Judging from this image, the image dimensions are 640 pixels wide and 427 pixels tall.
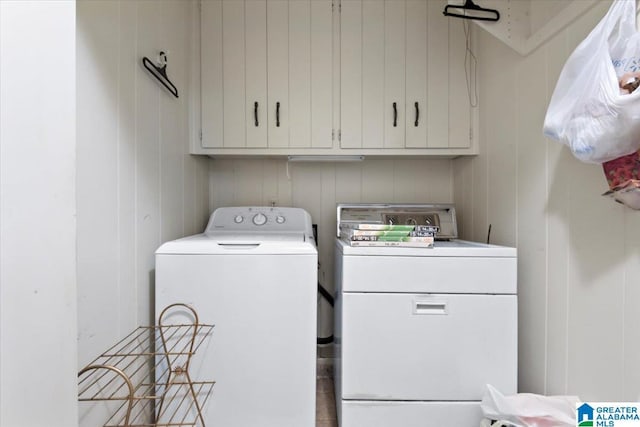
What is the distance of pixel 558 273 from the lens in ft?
3.47

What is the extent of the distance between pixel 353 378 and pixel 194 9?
1960mm

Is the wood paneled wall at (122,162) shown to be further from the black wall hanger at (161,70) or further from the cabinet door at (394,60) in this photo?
the cabinet door at (394,60)

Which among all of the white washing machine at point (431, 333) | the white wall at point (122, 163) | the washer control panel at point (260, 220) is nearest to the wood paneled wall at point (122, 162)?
the white wall at point (122, 163)

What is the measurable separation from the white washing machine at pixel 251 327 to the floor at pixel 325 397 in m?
0.33

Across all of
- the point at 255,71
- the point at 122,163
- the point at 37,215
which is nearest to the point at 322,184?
the point at 255,71

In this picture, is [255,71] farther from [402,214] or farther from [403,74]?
[402,214]

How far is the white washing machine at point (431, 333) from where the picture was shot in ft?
3.65

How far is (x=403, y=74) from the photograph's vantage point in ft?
5.33

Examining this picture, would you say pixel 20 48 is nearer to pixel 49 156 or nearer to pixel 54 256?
pixel 49 156

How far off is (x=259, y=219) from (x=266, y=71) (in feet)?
2.67

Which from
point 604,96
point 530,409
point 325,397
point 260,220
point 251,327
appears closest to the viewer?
point 604,96

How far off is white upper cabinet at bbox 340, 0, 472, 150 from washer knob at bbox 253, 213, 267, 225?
2.00 feet

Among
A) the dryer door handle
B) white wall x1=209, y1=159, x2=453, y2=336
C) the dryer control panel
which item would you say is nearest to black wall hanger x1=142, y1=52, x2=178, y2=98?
white wall x1=209, y1=159, x2=453, y2=336

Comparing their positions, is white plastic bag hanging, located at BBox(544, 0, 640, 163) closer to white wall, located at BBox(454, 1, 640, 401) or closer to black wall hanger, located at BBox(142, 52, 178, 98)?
white wall, located at BBox(454, 1, 640, 401)
